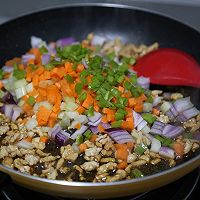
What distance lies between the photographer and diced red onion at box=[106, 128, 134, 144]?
1253 millimetres

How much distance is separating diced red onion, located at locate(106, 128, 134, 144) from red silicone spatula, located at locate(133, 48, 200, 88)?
0.30 meters

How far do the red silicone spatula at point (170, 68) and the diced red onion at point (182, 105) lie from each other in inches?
3.3

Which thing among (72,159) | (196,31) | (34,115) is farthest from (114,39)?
(72,159)

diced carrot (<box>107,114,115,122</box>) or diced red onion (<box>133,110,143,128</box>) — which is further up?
diced carrot (<box>107,114,115,122</box>)

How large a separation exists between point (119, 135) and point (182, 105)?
0.28m

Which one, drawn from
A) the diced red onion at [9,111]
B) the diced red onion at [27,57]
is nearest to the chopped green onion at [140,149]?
the diced red onion at [9,111]

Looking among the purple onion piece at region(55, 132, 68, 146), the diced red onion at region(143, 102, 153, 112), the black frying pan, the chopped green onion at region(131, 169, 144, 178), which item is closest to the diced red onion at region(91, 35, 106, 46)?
the black frying pan

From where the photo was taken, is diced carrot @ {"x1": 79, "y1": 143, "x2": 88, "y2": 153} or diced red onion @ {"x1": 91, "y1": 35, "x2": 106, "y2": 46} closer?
diced carrot @ {"x1": 79, "y1": 143, "x2": 88, "y2": 153}

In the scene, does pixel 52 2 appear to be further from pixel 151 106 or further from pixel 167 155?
pixel 167 155

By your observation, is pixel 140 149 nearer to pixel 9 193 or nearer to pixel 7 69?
pixel 9 193

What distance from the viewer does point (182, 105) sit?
54.9 inches

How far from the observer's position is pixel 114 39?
172 cm

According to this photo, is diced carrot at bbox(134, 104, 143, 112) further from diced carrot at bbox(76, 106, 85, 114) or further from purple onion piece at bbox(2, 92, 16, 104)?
purple onion piece at bbox(2, 92, 16, 104)

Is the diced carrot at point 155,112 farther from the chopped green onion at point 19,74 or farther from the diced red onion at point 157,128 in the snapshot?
the chopped green onion at point 19,74
